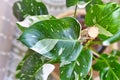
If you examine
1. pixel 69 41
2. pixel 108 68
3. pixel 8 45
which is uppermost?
pixel 69 41

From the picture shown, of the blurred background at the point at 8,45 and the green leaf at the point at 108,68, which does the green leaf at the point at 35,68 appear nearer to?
the green leaf at the point at 108,68

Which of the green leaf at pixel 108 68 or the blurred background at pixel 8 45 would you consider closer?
the green leaf at pixel 108 68

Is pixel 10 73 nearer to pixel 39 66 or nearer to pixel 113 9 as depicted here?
pixel 39 66

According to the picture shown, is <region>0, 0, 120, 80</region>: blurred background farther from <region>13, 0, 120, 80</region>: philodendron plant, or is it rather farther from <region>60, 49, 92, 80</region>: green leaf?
<region>60, 49, 92, 80</region>: green leaf

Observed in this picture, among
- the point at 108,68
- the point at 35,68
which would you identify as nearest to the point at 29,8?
the point at 35,68

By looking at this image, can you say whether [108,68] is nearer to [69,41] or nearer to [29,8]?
[69,41]

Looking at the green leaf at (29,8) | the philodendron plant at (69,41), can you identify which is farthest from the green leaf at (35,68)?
the green leaf at (29,8)

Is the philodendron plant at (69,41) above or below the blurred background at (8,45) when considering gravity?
above

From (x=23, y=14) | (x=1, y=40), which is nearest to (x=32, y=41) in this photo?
(x=23, y=14)
